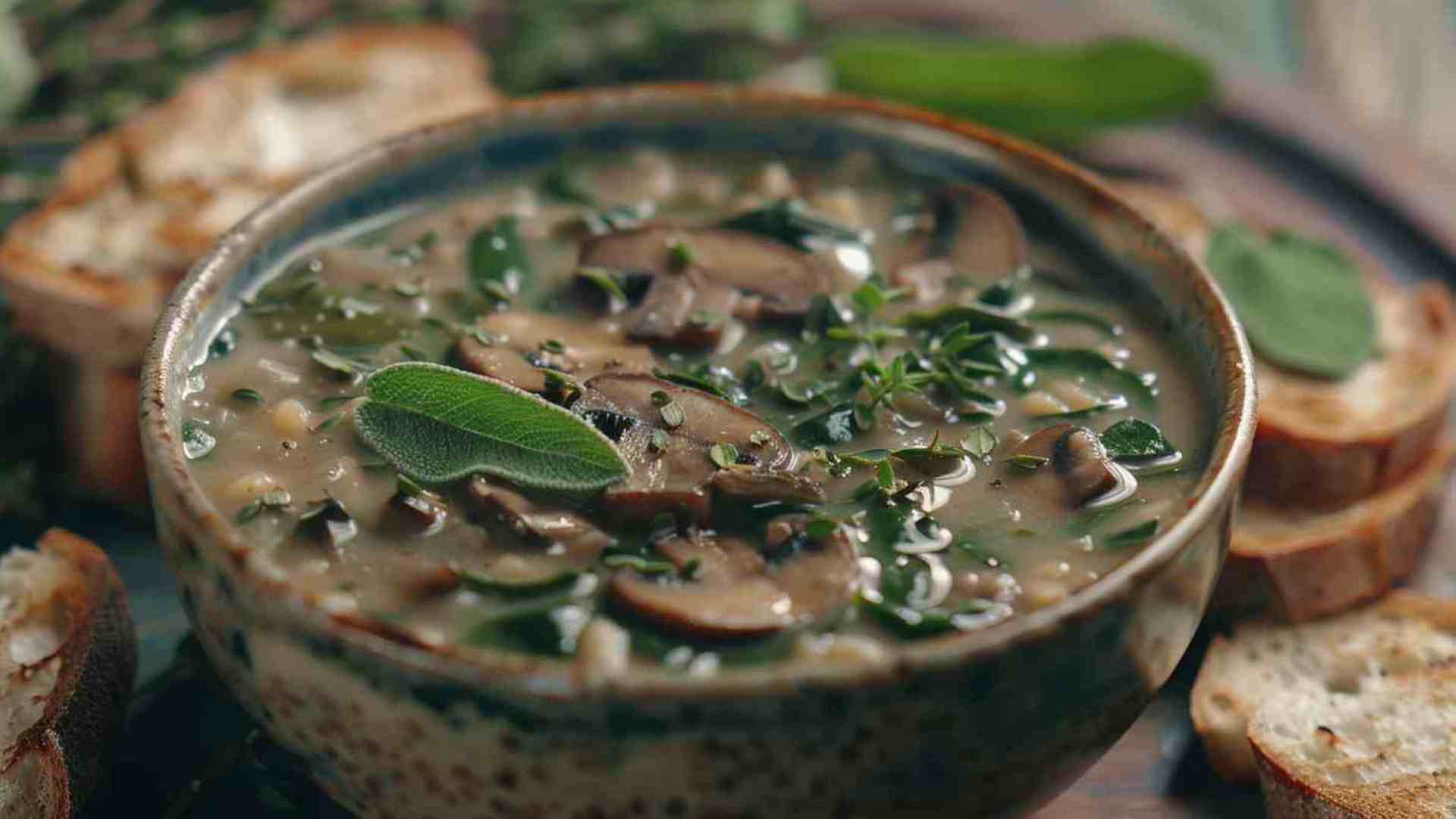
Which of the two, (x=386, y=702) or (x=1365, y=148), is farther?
(x=1365, y=148)

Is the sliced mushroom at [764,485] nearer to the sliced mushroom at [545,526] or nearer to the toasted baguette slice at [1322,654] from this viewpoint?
the sliced mushroom at [545,526]

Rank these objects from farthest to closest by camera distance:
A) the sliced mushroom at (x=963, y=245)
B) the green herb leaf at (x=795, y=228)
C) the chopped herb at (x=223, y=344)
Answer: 1. the green herb leaf at (x=795, y=228)
2. the sliced mushroom at (x=963, y=245)
3. the chopped herb at (x=223, y=344)

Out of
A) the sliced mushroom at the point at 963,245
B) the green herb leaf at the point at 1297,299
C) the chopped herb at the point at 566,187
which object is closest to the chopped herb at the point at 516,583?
the sliced mushroom at the point at 963,245

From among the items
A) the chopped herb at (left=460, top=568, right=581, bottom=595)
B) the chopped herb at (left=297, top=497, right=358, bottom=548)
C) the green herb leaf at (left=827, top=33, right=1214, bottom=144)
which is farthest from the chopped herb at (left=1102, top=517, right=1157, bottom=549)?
the green herb leaf at (left=827, top=33, right=1214, bottom=144)

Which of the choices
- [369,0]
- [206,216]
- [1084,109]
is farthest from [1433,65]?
[206,216]

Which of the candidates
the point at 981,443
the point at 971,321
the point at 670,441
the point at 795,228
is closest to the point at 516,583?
the point at 670,441

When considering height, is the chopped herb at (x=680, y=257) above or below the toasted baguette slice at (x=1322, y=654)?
above

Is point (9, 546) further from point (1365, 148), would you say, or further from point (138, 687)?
point (1365, 148)
